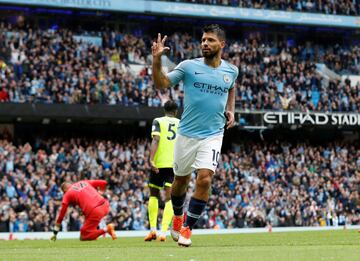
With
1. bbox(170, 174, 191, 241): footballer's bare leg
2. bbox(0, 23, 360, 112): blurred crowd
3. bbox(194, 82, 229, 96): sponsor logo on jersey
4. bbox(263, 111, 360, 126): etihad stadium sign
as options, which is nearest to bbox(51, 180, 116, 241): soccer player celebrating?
bbox(170, 174, 191, 241): footballer's bare leg

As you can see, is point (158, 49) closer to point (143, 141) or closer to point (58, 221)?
point (58, 221)

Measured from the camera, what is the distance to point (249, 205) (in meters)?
35.0

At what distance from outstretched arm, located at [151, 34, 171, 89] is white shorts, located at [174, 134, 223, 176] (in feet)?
2.90

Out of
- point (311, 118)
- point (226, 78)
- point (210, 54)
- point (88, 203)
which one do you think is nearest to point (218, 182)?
point (311, 118)

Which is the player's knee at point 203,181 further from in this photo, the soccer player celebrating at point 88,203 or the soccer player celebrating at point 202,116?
the soccer player celebrating at point 88,203

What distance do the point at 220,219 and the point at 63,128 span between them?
10.3m

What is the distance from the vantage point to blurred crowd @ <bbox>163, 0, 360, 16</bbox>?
48.2 meters

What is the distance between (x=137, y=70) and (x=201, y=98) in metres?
30.3

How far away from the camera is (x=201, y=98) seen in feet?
36.8

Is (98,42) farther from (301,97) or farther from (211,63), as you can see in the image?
(211,63)

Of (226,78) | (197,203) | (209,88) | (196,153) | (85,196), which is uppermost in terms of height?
(226,78)

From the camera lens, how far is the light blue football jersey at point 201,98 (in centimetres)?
1122

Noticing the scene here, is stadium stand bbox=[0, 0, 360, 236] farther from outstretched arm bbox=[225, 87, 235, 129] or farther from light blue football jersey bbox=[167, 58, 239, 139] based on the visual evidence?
light blue football jersey bbox=[167, 58, 239, 139]

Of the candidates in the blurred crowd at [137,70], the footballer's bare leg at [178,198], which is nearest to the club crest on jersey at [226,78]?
the footballer's bare leg at [178,198]
